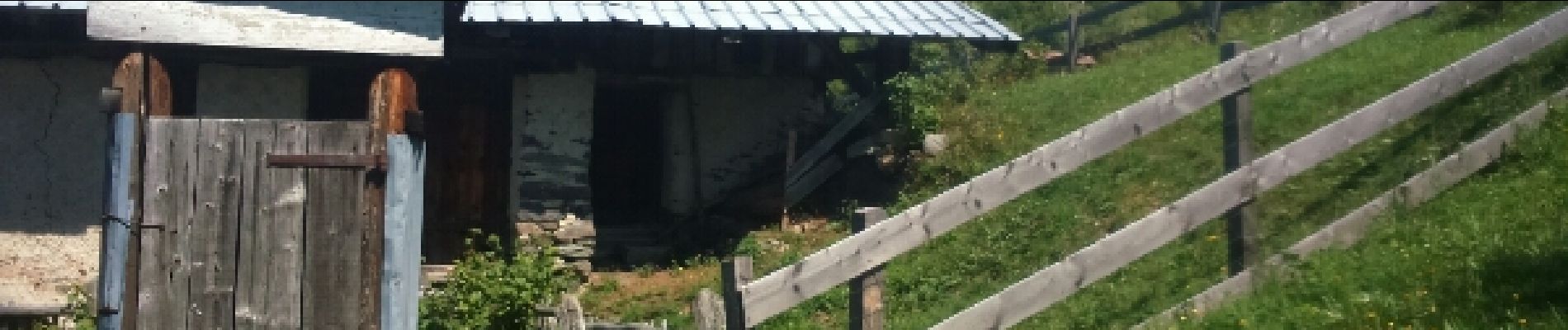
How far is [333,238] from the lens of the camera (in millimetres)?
6070

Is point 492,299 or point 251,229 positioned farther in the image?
point 492,299

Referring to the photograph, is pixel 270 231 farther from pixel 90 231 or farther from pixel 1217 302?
pixel 90 231

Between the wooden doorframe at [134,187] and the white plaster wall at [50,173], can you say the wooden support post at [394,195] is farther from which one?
the white plaster wall at [50,173]

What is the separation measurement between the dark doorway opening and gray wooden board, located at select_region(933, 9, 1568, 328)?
282 inches

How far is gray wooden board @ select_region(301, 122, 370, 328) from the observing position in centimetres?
605

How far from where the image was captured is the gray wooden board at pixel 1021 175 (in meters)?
5.61

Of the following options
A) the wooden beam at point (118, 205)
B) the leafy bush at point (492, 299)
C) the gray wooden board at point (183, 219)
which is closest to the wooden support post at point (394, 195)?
the gray wooden board at point (183, 219)

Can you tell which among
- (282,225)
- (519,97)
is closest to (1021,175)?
(282,225)

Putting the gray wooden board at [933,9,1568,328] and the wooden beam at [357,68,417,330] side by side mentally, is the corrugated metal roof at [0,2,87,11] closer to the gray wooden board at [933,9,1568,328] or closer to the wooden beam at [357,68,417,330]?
the wooden beam at [357,68,417,330]

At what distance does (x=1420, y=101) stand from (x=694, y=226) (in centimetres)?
671

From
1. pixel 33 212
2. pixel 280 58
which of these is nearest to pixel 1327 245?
pixel 280 58

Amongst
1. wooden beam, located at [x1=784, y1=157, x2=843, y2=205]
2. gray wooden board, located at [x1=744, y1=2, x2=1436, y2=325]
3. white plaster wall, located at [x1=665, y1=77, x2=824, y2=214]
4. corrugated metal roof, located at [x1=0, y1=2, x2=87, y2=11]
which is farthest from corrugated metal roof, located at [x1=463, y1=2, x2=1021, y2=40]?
gray wooden board, located at [x1=744, y1=2, x2=1436, y2=325]

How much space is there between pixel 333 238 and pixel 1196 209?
3562 mm

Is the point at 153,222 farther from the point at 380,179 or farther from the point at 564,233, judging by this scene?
the point at 564,233
